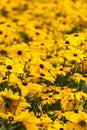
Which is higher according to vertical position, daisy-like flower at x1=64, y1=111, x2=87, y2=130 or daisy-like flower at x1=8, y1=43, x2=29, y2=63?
daisy-like flower at x1=8, y1=43, x2=29, y2=63

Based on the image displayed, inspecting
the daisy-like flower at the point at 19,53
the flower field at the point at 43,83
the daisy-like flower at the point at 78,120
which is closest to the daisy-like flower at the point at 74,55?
the flower field at the point at 43,83

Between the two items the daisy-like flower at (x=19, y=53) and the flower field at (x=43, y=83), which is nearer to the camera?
the flower field at (x=43, y=83)

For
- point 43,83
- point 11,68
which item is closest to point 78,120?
point 11,68

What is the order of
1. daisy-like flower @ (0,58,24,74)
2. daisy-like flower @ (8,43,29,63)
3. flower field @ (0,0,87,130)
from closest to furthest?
flower field @ (0,0,87,130) < daisy-like flower @ (0,58,24,74) < daisy-like flower @ (8,43,29,63)

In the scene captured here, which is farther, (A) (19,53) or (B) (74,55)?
(B) (74,55)

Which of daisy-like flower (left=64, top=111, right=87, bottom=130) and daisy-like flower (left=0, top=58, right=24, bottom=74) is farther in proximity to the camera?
daisy-like flower (left=0, top=58, right=24, bottom=74)

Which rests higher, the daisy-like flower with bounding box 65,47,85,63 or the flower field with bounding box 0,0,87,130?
the daisy-like flower with bounding box 65,47,85,63

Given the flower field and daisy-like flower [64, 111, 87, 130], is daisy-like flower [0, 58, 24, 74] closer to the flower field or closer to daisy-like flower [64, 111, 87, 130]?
the flower field

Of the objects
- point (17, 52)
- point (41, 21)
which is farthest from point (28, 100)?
point (41, 21)

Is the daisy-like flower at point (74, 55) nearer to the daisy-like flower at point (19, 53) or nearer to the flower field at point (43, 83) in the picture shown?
the flower field at point (43, 83)

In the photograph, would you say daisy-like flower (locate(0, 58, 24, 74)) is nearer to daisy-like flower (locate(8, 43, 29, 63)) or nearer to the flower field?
the flower field

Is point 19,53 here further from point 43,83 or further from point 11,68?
point 11,68

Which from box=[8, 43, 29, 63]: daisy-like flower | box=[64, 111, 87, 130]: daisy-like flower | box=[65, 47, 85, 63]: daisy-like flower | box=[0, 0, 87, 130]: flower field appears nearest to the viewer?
box=[64, 111, 87, 130]: daisy-like flower

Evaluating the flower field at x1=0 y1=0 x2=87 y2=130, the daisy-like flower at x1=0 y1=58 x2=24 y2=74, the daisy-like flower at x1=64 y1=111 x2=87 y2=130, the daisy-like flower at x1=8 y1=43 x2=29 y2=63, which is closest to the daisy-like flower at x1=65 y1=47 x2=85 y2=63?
the flower field at x1=0 y1=0 x2=87 y2=130
